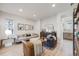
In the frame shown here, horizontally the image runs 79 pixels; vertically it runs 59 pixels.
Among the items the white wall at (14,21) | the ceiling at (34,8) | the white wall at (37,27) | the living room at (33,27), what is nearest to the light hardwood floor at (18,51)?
the living room at (33,27)

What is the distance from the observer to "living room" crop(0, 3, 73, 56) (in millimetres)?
1998

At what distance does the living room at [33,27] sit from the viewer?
Answer: 200 cm

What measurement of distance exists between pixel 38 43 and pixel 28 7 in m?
0.74

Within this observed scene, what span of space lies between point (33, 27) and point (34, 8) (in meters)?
0.38

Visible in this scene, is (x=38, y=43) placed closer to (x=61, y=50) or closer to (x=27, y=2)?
(x=61, y=50)

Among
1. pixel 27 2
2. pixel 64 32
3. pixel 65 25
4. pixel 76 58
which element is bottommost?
pixel 76 58

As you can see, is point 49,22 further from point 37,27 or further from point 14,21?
point 14,21

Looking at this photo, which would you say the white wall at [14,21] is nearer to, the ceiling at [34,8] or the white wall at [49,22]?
the ceiling at [34,8]

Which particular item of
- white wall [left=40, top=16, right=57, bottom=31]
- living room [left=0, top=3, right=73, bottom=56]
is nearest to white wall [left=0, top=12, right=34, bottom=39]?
living room [left=0, top=3, right=73, bottom=56]

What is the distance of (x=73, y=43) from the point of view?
199 centimetres

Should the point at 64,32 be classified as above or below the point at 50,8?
below

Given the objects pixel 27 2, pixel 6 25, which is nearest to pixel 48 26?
pixel 27 2

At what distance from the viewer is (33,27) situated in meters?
2.07

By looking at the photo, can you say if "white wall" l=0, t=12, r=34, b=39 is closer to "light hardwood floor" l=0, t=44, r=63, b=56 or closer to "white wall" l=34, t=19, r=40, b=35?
"white wall" l=34, t=19, r=40, b=35
